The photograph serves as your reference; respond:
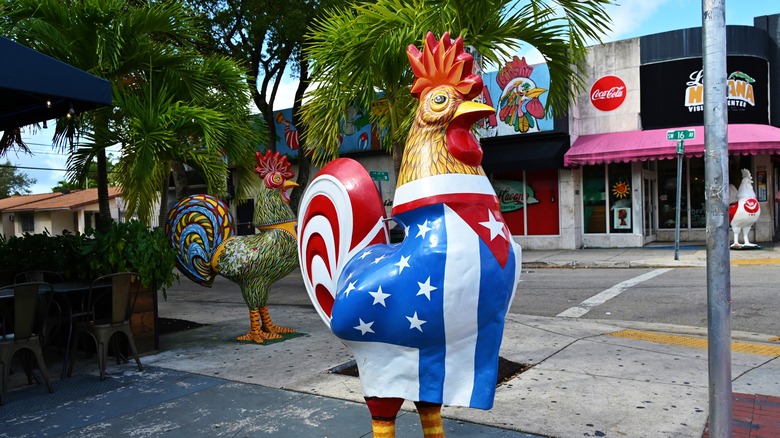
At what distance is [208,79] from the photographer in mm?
7926

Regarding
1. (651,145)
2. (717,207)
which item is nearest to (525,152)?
(651,145)

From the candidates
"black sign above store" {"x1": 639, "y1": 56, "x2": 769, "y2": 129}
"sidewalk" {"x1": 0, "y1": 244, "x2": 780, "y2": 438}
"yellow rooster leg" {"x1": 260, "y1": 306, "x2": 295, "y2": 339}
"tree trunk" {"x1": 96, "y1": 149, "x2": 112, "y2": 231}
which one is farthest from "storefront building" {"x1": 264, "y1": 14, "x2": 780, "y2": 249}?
"sidewalk" {"x1": 0, "y1": 244, "x2": 780, "y2": 438}

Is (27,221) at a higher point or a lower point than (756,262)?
higher

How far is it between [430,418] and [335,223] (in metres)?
1.10

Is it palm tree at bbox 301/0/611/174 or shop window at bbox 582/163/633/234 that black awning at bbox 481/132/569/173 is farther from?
palm tree at bbox 301/0/611/174

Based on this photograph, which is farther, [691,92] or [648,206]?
[648,206]

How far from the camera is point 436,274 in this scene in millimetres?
2359

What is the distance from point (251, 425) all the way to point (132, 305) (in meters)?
3.03

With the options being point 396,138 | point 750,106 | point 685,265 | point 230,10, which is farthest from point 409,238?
point 750,106

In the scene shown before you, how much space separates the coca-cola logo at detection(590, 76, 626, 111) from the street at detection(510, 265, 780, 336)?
6.11 meters

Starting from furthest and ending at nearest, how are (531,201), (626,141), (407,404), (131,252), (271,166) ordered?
(531,201), (626,141), (271,166), (131,252), (407,404)

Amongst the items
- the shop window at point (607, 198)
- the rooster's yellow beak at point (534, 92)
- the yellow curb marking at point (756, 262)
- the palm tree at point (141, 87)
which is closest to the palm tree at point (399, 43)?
the palm tree at point (141, 87)

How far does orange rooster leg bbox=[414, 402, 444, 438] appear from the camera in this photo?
279 cm

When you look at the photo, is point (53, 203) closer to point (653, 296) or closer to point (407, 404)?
point (653, 296)
